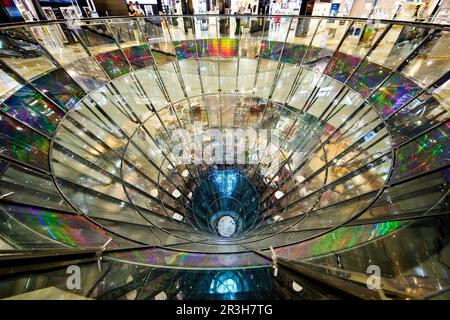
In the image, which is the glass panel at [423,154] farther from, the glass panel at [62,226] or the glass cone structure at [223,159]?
the glass panel at [62,226]

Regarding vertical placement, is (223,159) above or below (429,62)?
below

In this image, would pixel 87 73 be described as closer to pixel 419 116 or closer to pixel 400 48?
pixel 419 116

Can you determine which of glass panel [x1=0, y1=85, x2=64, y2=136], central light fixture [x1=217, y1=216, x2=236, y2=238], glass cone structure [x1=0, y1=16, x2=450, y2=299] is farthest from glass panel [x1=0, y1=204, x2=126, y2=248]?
central light fixture [x1=217, y1=216, x2=236, y2=238]

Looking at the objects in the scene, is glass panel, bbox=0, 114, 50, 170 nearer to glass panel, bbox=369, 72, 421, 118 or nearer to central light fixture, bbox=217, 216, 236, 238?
central light fixture, bbox=217, 216, 236, 238

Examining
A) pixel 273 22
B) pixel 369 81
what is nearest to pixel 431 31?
pixel 369 81

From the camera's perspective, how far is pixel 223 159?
12.9 metres

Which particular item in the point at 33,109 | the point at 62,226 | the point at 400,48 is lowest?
the point at 62,226

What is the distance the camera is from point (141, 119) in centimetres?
1019

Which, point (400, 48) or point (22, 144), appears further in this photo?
point (400, 48)

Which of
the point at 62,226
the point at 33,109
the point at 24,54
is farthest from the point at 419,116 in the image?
the point at 24,54

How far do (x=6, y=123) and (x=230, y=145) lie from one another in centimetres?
1007

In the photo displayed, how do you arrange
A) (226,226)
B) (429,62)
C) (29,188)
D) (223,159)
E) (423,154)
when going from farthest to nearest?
(223,159), (226,226), (429,62), (423,154), (29,188)

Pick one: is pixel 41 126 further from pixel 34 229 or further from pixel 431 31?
pixel 431 31

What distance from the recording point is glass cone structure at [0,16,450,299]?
310 centimetres
